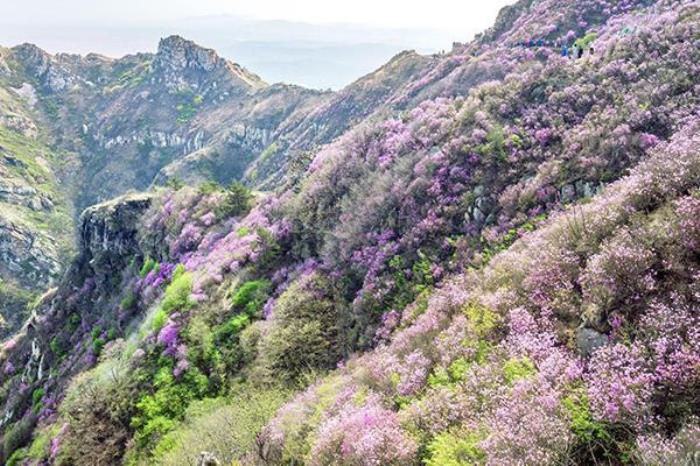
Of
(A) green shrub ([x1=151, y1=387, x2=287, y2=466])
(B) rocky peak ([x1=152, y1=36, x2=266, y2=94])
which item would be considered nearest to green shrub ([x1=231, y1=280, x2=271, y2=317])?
(A) green shrub ([x1=151, y1=387, x2=287, y2=466])

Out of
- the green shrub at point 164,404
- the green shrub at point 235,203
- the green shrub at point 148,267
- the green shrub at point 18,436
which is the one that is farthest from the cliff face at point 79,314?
the green shrub at point 164,404

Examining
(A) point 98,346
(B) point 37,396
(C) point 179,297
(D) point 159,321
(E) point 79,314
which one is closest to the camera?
(D) point 159,321

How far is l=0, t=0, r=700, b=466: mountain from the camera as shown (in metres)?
7.64

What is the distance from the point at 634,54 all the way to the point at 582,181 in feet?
40.7

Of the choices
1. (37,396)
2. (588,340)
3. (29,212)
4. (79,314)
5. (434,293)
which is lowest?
(37,396)

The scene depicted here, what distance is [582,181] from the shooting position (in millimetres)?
17453

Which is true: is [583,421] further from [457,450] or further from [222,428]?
[222,428]

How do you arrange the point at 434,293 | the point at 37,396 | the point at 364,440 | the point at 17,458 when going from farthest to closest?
the point at 37,396 < the point at 17,458 < the point at 434,293 < the point at 364,440

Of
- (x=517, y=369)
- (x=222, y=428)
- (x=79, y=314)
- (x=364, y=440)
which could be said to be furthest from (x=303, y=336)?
(x=79, y=314)

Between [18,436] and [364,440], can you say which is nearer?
[364,440]

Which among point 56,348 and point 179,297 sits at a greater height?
point 179,297

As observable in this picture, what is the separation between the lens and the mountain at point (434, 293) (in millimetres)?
7637

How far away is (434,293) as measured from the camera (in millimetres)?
16141

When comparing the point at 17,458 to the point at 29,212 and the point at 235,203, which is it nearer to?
the point at 235,203
